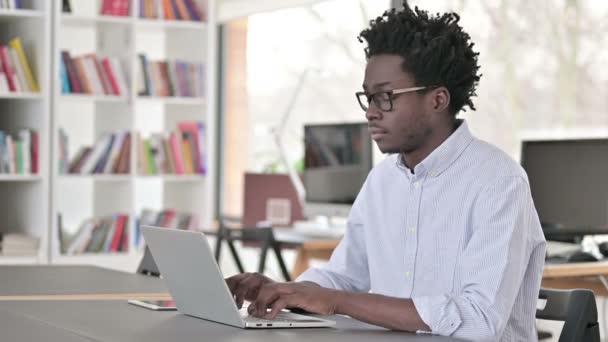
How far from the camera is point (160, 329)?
1828 mm

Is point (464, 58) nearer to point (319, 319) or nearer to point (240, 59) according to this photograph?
point (319, 319)

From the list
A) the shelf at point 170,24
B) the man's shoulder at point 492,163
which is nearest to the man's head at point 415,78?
the man's shoulder at point 492,163

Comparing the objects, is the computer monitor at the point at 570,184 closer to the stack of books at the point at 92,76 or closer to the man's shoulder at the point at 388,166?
the man's shoulder at the point at 388,166

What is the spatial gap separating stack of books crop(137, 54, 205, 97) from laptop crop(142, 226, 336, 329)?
12.2ft

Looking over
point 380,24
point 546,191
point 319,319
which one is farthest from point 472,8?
point 319,319

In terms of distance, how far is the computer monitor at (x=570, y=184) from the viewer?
166 inches

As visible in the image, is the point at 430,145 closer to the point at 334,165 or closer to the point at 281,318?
the point at 281,318

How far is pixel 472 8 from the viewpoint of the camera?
5949 millimetres

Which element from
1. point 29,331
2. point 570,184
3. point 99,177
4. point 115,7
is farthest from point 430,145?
point 115,7

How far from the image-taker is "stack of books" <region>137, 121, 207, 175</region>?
5773 mm

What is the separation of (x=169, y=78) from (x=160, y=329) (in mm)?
4110

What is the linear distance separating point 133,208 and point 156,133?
454 millimetres

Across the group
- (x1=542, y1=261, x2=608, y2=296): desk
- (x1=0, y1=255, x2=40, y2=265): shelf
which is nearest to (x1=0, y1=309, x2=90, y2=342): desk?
(x1=542, y1=261, x2=608, y2=296): desk

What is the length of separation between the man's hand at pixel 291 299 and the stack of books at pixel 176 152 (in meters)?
3.89
